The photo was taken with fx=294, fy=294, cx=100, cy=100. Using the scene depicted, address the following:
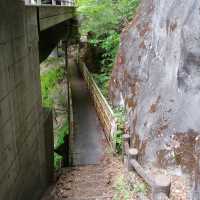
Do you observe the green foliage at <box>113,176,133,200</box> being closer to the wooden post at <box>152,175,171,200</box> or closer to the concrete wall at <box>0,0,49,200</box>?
the wooden post at <box>152,175,171,200</box>

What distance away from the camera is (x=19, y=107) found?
469 centimetres

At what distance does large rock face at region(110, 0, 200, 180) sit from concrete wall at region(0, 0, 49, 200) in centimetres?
248

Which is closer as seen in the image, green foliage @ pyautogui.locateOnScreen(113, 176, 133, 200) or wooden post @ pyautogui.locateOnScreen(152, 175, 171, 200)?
wooden post @ pyautogui.locateOnScreen(152, 175, 171, 200)

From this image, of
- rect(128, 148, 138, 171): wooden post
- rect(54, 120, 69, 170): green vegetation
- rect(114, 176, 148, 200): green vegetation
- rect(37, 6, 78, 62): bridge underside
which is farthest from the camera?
rect(54, 120, 69, 170): green vegetation

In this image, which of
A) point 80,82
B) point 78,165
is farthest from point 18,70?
point 80,82

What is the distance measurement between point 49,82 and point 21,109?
11.8 meters

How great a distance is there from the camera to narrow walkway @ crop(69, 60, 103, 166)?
31.6ft

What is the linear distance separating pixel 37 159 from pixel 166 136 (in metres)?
2.67

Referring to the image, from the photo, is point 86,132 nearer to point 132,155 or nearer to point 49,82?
point 132,155

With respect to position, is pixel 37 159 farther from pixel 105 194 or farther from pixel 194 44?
pixel 194 44

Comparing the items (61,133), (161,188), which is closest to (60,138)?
(61,133)

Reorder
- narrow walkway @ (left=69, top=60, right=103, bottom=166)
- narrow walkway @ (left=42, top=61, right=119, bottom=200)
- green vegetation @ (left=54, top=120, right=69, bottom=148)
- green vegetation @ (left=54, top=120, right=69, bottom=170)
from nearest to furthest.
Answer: narrow walkway @ (left=42, top=61, right=119, bottom=200), narrow walkway @ (left=69, top=60, right=103, bottom=166), green vegetation @ (left=54, top=120, right=69, bottom=170), green vegetation @ (left=54, top=120, right=69, bottom=148)

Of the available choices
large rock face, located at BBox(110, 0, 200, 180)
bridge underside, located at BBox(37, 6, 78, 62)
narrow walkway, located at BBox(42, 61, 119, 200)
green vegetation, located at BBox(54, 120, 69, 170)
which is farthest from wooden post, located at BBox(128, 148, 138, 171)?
green vegetation, located at BBox(54, 120, 69, 170)

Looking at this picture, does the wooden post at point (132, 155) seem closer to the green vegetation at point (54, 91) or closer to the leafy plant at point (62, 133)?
the green vegetation at point (54, 91)
